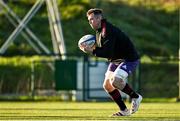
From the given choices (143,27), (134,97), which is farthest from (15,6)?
(134,97)

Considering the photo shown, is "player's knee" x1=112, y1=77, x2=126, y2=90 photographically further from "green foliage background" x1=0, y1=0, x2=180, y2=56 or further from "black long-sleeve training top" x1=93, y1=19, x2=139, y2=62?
"green foliage background" x1=0, y1=0, x2=180, y2=56

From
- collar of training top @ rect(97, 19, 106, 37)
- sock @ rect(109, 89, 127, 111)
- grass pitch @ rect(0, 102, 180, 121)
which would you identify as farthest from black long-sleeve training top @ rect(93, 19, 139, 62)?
grass pitch @ rect(0, 102, 180, 121)

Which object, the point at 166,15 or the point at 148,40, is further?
the point at 166,15

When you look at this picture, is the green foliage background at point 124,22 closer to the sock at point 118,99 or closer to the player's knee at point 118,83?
the sock at point 118,99

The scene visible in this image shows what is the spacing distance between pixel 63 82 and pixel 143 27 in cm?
1723

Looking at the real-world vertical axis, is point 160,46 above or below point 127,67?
below

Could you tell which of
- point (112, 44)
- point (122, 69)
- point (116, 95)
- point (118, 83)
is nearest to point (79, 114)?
point (116, 95)

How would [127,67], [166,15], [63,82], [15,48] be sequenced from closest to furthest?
[127,67], [63,82], [15,48], [166,15]

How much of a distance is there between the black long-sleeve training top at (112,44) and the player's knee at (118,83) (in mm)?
415

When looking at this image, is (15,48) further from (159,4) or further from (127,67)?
(127,67)

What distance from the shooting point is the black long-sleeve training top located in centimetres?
1359

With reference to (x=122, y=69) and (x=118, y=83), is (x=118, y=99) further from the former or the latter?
(x=122, y=69)

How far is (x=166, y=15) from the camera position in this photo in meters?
44.7

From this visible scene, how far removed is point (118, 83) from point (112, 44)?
807 millimetres
